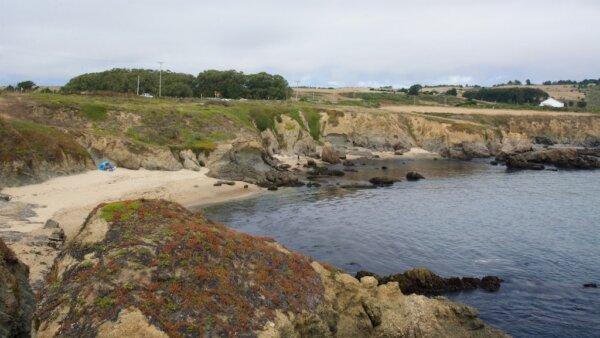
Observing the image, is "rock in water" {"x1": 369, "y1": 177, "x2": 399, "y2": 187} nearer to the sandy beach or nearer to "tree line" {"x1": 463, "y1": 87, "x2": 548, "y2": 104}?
→ the sandy beach

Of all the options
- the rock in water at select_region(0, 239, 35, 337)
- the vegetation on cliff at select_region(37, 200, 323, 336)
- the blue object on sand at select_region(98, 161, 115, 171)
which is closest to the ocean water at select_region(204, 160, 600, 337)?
the vegetation on cliff at select_region(37, 200, 323, 336)

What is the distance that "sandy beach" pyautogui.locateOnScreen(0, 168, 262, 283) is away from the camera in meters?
23.4

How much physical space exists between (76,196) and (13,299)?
28890 mm

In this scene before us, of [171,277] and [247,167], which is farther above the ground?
[171,277]

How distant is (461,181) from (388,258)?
39.1 metres

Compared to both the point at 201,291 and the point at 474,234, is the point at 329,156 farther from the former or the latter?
the point at 201,291

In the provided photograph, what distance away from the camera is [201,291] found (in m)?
13.5

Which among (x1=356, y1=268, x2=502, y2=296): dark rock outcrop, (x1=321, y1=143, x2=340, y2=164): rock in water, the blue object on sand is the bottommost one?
(x1=356, y1=268, x2=502, y2=296): dark rock outcrop

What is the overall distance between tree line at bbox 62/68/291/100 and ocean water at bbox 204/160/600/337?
61646mm

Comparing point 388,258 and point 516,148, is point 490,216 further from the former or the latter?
point 516,148

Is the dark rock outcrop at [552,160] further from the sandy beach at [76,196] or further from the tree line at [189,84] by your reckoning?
the tree line at [189,84]

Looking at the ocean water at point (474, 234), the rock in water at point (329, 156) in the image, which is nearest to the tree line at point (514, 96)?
the rock in water at point (329, 156)

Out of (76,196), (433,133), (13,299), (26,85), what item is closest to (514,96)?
(433,133)

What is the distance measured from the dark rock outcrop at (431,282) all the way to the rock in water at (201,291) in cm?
604
